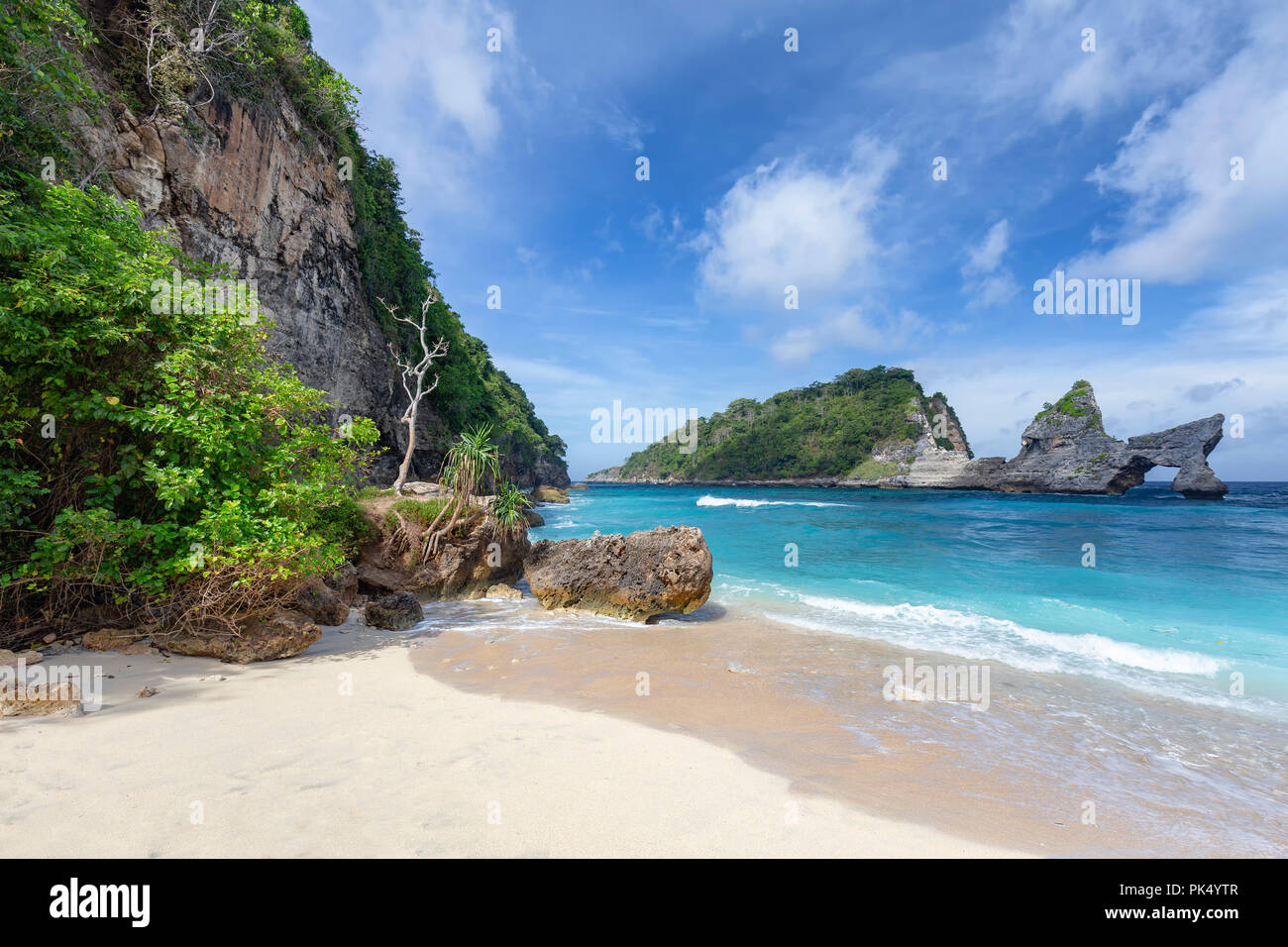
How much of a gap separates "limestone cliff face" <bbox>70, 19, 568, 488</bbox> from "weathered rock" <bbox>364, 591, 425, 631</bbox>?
160 inches

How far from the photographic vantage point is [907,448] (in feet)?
273

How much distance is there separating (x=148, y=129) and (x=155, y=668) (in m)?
13.9

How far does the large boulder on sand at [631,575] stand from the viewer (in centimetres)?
1026

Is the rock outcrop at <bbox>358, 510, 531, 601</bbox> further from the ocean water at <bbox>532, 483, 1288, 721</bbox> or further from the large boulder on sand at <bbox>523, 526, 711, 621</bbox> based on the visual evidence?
the ocean water at <bbox>532, 483, 1288, 721</bbox>

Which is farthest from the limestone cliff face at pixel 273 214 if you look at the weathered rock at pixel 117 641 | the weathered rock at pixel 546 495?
the weathered rock at pixel 546 495

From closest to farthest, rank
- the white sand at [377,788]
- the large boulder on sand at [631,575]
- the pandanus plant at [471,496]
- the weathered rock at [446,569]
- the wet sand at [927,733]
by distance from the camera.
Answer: the white sand at [377,788]
the wet sand at [927,733]
the large boulder on sand at [631,575]
the weathered rock at [446,569]
the pandanus plant at [471,496]

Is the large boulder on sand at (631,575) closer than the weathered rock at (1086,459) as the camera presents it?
Yes

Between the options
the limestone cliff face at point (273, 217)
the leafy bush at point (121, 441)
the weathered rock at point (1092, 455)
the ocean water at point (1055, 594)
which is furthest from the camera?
the weathered rock at point (1092, 455)

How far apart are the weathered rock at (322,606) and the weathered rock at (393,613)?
432 mm

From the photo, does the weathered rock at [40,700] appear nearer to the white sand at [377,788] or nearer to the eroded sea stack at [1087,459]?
the white sand at [377,788]

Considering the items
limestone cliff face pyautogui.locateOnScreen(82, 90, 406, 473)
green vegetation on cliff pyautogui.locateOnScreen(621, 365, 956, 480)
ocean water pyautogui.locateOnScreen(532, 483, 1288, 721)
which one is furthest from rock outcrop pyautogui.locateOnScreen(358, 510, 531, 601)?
green vegetation on cliff pyautogui.locateOnScreen(621, 365, 956, 480)

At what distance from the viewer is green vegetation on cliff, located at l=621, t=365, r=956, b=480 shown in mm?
90312
